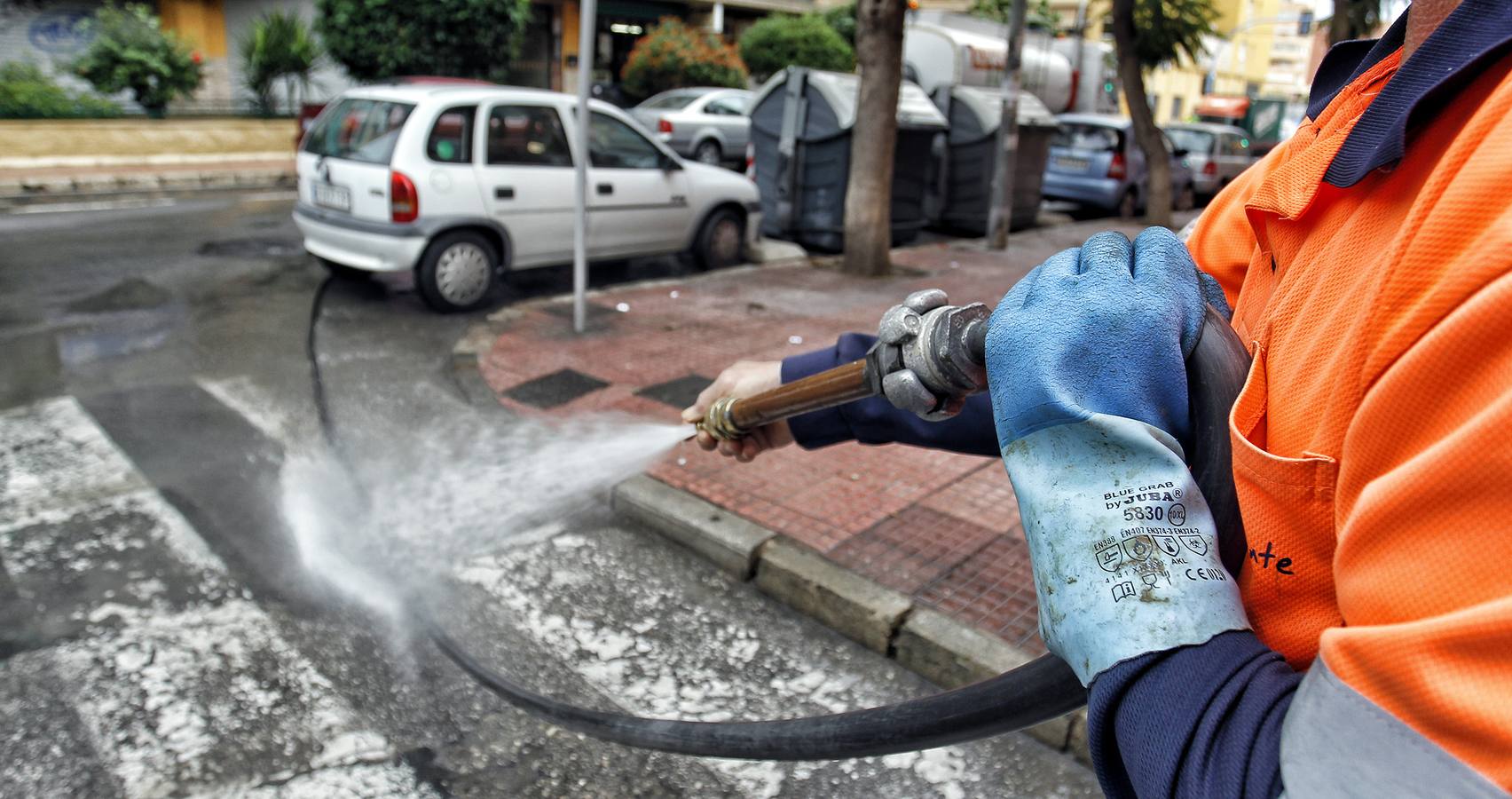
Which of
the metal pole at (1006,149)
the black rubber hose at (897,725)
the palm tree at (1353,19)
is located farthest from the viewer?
the palm tree at (1353,19)

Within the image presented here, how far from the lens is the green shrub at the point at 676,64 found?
23688 millimetres

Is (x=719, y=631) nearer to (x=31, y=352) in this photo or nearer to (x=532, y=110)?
(x=31, y=352)

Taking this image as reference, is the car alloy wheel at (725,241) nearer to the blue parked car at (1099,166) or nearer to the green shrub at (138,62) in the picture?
the blue parked car at (1099,166)

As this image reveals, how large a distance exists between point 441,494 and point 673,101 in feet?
54.0

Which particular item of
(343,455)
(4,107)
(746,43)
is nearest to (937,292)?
(343,455)

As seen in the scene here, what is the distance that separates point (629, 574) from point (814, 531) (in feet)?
2.49

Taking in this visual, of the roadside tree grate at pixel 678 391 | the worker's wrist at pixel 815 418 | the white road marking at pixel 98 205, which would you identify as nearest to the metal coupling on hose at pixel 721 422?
the worker's wrist at pixel 815 418

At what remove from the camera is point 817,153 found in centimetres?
1143

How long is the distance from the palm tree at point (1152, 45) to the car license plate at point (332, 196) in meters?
10.3

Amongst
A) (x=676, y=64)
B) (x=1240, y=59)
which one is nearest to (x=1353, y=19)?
(x=676, y=64)

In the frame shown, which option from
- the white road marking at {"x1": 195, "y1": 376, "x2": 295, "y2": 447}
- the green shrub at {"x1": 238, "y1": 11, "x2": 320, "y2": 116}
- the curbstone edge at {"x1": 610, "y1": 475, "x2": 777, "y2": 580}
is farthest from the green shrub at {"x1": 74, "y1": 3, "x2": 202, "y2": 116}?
the curbstone edge at {"x1": 610, "y1": 475, "x2": 777, "y2": 580}

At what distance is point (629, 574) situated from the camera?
3893mm

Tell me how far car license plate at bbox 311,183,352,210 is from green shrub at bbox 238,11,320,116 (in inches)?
455

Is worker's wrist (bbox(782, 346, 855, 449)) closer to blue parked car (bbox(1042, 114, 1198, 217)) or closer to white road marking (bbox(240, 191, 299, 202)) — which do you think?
white road marking (bbox(240, 191, 299, 202))
